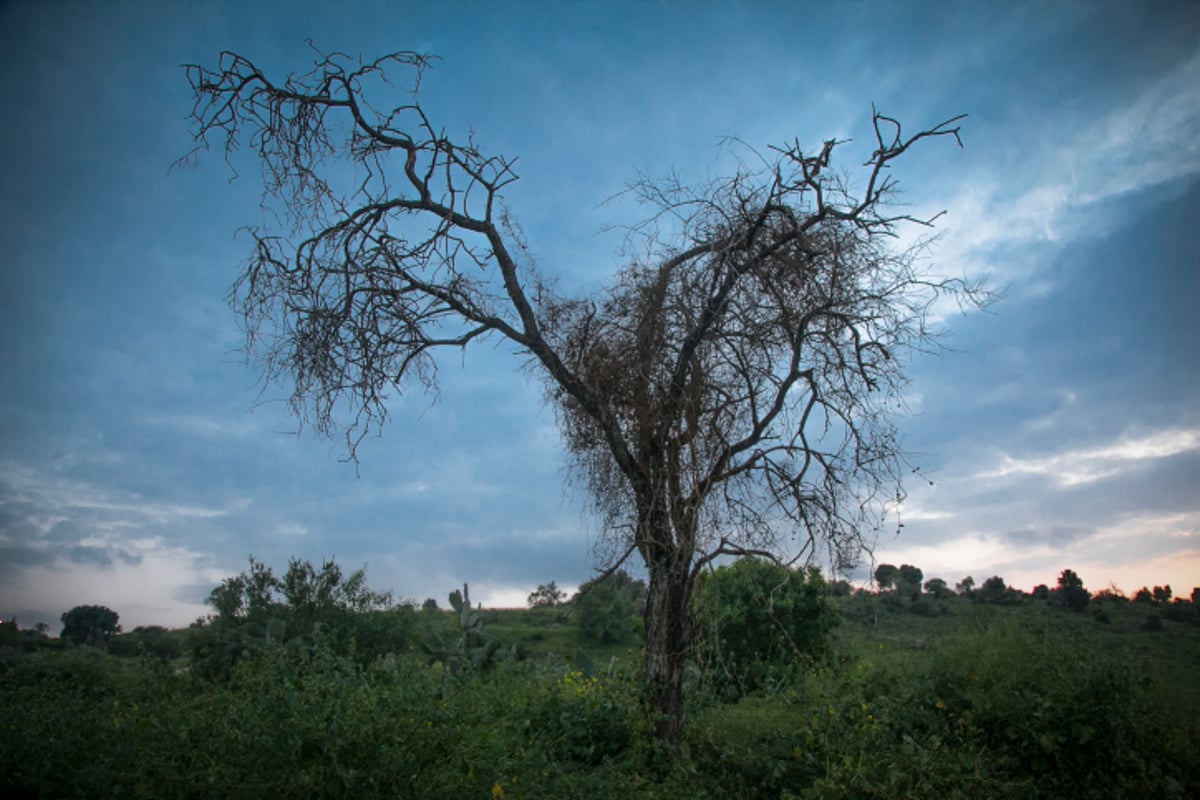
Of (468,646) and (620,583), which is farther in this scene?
(468,646)

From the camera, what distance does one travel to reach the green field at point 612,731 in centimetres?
420

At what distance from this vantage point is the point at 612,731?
292 inches

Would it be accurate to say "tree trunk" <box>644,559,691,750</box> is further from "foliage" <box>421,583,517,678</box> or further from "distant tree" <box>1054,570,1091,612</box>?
"distant tree" <box>1054,570,1091,612</box>

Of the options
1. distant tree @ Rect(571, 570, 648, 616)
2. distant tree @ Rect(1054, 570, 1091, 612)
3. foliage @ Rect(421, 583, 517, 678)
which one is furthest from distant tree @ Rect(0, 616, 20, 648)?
distant tree @ Rect(1054, 570, 1091, 612)

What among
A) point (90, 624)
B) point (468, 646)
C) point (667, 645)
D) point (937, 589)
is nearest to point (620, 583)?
point (667, 645)

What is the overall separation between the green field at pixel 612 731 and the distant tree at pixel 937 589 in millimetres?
14060

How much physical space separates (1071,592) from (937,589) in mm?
4950

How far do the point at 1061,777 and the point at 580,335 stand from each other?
25.5ft

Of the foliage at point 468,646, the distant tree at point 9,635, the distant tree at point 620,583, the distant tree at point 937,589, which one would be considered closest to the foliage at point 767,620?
the foliage at point 468,646

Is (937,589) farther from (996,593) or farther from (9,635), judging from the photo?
(9,635)

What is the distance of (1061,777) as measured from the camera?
8773 millimetres

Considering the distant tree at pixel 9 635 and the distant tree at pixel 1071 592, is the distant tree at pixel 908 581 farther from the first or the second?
the distant tree at pixel 9 635

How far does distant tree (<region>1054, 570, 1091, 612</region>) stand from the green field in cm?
1127

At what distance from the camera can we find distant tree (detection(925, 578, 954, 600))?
27812mm
